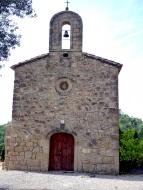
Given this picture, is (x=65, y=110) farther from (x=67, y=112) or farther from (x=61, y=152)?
(x=61, y=152)

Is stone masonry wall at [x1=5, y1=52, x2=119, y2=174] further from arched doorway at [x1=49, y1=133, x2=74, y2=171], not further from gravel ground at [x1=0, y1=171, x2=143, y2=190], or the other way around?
gravel ground at [x1=0, y1=171, x2=143, y2=190]

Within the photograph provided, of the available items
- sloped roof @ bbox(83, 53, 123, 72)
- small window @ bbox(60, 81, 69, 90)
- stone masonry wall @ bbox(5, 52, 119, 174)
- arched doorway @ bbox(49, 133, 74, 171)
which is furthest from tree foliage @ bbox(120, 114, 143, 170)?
small window @ bbox(60, 81, 69, 90)

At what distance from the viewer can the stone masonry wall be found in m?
16.7

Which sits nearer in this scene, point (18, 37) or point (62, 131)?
point (18, 37)

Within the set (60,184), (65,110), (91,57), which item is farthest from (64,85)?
(60,184)

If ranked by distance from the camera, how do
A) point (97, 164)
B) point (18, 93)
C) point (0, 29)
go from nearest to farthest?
point (0, 29)
point (97, 164)
point (18, 93)

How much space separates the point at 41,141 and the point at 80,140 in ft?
6.33

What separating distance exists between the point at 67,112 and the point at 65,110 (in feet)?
0.47

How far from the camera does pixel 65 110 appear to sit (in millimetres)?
17266

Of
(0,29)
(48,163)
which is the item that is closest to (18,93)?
(48,163)

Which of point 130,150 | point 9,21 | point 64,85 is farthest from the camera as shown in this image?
point 130,150

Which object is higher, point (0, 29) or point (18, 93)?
point (0, 29)

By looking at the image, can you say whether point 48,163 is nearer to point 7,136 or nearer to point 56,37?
point 7,136

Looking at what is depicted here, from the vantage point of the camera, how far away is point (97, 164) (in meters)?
16.6
